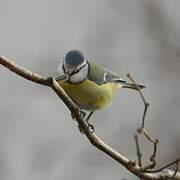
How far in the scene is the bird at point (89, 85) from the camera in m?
2.09

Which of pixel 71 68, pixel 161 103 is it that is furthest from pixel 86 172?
pixel 71 68

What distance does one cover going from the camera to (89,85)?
2270 millimetres

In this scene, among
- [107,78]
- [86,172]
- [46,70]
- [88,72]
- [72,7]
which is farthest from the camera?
[72,7]

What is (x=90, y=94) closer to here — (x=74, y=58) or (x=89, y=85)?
(x=89, y=85)

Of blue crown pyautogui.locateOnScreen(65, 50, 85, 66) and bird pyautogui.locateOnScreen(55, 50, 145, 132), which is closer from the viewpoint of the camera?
blue crown pyautogui.locateOnScreen(65, 50, 85, 66)

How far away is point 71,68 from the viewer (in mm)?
1990

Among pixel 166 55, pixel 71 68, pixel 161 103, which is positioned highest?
pixel 71 68

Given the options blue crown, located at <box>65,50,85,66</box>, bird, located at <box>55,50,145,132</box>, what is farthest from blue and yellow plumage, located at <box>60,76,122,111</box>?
blue crown, located at <box>65,50,85,66</box>

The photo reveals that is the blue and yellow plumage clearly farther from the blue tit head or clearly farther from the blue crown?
the blue crown

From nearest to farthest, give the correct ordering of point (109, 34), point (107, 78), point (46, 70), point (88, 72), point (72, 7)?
point (88, 72) < point (107, 78) < point (46, 70) < point (109, 34) < point (72, 7)

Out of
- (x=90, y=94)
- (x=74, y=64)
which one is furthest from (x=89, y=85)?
(x=74, y=64)

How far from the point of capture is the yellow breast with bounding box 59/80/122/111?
2.18m

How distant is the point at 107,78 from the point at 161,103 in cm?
102

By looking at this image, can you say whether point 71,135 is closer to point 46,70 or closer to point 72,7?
point 46,70
